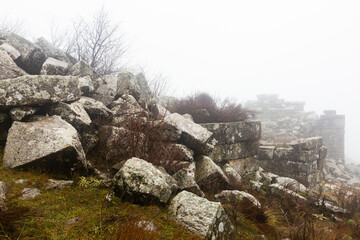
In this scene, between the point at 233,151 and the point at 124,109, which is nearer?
the point at 124,109

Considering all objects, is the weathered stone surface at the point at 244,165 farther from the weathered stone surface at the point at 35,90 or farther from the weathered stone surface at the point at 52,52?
the weathered stone surface at the point at 52,52

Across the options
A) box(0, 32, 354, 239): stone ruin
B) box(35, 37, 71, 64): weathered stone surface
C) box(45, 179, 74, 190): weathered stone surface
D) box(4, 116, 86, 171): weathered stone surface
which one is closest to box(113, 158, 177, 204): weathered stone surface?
box(0, 32, 354, 239): stone ruin

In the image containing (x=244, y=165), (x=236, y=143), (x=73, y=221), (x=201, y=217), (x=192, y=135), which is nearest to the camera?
(x=73, y=221)

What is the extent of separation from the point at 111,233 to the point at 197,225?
897mm

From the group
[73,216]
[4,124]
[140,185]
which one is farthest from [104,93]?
[73,216]

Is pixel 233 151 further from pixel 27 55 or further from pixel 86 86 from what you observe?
pixel 27 55

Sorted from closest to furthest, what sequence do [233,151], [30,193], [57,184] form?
[30,193] < [57,184] < [233,151]

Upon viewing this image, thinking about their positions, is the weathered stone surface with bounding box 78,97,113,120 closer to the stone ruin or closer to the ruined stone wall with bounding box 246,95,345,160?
the stone ruin

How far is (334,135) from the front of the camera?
16672 mm

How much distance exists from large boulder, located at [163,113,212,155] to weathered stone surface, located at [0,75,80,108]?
1956mm

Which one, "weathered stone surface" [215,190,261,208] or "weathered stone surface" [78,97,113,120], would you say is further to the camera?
"weathered stone surface" [78,97,113,120]

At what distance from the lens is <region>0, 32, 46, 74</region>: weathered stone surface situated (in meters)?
4.75

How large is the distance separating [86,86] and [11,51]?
1747mm

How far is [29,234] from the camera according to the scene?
1717 millimetres
